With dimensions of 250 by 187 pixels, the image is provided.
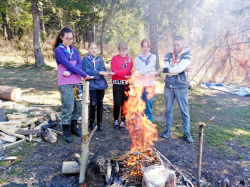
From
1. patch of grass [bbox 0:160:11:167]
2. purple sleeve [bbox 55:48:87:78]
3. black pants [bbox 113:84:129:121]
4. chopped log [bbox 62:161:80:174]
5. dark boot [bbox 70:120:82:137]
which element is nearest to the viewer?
chopped log [bbox 62:161:80:174]

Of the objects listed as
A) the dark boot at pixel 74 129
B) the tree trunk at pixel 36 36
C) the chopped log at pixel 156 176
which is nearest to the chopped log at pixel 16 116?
the dark boot at pixel 74 129

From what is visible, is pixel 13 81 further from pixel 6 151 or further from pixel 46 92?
pixel 6 151

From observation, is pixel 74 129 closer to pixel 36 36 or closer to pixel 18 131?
pixel 18 131

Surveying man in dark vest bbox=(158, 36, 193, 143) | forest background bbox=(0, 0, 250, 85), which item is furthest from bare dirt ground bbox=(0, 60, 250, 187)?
forest background bbox=(0, 0, 250, 85)

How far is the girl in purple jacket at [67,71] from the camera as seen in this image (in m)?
3.57

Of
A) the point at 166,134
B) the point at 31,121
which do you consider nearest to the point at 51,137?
the point at 31,121

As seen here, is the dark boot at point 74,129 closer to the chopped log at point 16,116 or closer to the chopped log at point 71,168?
the chopped log at point 71,168

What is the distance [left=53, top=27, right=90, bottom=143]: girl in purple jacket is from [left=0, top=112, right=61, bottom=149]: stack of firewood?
618 millimetres

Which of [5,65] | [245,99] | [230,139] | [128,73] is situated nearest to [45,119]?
[128,73]

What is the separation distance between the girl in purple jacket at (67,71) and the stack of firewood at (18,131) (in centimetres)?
62

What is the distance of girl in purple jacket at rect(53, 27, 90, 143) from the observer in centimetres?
357

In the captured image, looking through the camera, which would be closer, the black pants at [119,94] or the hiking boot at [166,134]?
the hiking boot at [166,134]

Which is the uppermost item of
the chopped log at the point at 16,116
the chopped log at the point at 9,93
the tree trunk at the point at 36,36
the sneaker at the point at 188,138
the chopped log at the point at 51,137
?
the tree trunk at the point at 36,36

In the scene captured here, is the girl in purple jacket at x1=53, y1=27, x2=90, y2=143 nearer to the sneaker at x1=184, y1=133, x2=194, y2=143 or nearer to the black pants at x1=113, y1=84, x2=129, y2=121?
the black pants at x1=113, y1=84, x2=129, y2=121
